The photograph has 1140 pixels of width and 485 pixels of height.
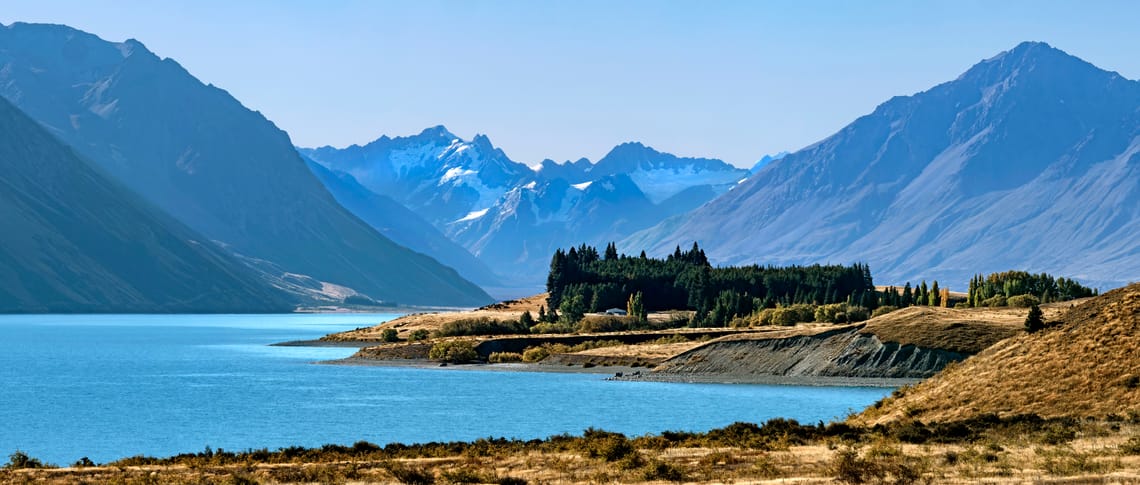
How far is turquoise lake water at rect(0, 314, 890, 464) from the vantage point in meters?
83.9

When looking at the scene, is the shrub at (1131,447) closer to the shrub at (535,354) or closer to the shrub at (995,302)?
the shrub at (995,302)

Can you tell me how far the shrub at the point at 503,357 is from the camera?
16062cm

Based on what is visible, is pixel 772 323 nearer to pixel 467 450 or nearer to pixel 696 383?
pixel 696 383

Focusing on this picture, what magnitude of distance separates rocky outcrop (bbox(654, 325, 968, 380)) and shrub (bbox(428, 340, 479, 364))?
3200 cm

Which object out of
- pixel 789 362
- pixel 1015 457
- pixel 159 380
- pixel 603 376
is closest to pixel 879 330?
pixel 789 362

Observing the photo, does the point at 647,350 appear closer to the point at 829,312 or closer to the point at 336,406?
the point at 829,312

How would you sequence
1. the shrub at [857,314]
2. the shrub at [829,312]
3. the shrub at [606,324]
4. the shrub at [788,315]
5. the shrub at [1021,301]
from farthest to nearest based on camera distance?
the shrub at [606,324]
the shrub at [788,315]
the shrub at [829,312]
the shrub at [857,314]
the shrub at [1021,301]

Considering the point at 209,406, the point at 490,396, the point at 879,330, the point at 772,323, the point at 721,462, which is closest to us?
the point at 721,462

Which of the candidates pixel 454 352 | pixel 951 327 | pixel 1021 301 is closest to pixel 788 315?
pixel 1021 301

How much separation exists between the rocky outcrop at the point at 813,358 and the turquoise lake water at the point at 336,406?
175 inches

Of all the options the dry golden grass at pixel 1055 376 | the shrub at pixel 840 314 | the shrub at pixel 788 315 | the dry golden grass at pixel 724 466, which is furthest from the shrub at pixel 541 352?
the dry golden grass at pixel 724 466

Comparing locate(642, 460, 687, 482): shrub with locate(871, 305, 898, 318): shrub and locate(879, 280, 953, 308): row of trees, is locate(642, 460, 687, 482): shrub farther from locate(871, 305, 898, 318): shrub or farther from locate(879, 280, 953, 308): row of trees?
locate(879, 280, 953, 308): row of trees

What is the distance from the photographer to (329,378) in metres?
140

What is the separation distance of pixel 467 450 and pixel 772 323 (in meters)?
116
